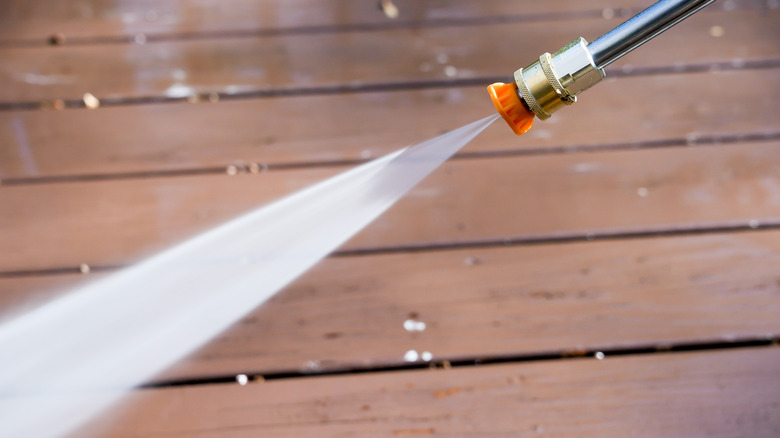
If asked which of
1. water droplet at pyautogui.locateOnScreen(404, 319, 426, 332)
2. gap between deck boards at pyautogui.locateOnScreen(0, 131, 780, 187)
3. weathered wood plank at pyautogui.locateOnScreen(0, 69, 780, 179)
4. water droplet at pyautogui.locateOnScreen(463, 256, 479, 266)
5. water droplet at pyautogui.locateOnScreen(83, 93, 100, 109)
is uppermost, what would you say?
water droplet at pyautogui.locateOnScreen(83, 93, 100, 109)

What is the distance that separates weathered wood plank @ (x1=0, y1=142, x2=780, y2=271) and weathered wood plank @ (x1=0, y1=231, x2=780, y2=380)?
0.03 m

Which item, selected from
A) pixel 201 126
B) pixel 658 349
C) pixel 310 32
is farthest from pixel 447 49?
pixel 658 349

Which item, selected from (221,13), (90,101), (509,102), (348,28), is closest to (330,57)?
(348,28)

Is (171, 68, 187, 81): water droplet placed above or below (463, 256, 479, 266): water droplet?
above

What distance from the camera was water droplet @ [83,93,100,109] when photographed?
72cm

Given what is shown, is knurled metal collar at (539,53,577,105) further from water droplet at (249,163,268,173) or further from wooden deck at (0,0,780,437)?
water droplet at (249,163,268,173)

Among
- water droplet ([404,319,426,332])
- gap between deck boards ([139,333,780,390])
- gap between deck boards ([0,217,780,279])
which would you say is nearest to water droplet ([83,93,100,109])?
gap between deck boards ([0,217,780,279])

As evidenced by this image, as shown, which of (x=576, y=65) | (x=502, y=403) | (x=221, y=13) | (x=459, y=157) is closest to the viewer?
(x=576, y=65)

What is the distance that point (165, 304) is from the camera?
1.99ft

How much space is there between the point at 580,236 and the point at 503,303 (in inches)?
4.5

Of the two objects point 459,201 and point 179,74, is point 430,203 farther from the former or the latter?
point 179,74

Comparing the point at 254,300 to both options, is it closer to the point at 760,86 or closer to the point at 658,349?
the point at 658,349

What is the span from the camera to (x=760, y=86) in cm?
73

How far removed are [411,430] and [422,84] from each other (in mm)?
403
